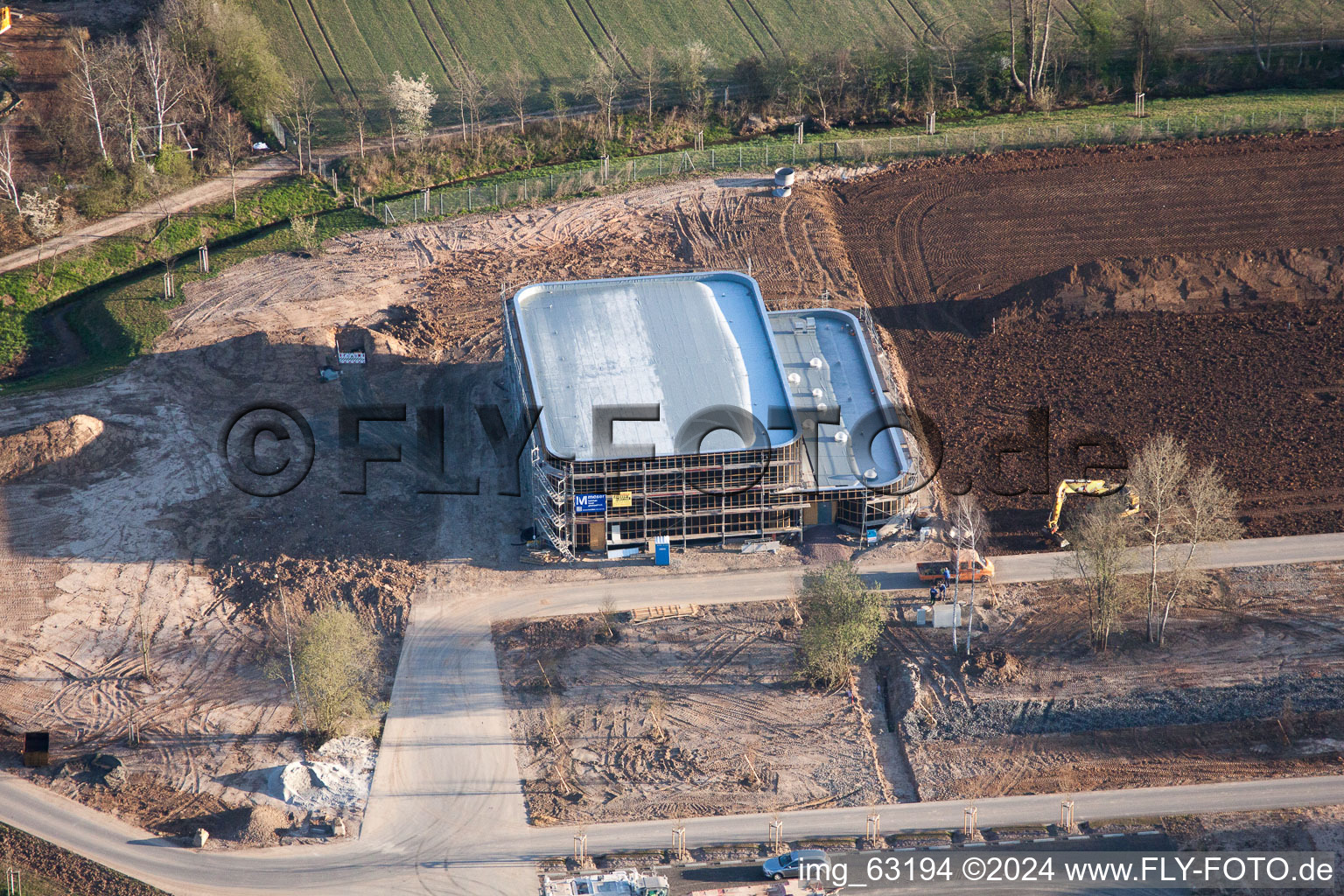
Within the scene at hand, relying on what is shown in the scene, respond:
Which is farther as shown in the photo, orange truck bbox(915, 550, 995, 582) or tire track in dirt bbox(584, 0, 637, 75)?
tire track in dirt bbox(584, 0, 637, 75)

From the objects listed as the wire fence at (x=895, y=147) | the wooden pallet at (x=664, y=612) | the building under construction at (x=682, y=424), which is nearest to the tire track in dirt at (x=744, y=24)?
the wire fence at (x=895, y=147)

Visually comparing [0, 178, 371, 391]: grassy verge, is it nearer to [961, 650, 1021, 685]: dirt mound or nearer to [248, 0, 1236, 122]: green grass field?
[248, 0, 1236, 122]: green grass field

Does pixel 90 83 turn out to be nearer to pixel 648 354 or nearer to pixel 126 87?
pixel 126 87

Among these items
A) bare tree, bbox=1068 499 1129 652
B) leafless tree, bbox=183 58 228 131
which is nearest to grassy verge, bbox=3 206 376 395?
leafless tree, bbox=183 58 228 131

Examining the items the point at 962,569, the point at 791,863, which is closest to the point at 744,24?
the point at 962,569

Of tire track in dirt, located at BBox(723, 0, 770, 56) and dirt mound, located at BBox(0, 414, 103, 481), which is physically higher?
tire track in dirt, located at BBox(723, 0, 770, 56)

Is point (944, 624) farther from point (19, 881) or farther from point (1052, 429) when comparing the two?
point (19, 881)
